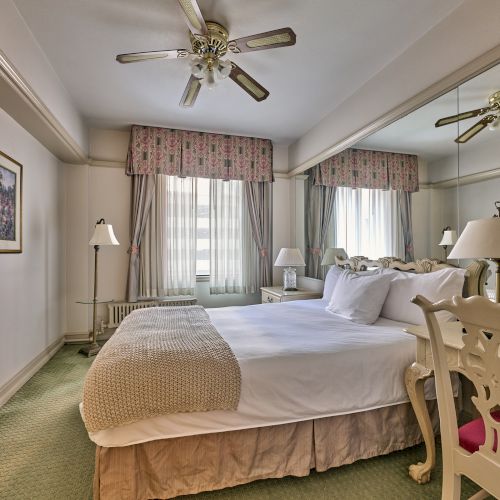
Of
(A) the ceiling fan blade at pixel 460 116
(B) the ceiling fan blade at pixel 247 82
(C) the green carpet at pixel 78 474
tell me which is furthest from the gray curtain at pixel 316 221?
(C) the green carpet at pixel 78 474

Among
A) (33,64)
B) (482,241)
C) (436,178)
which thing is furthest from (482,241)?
(33,64)

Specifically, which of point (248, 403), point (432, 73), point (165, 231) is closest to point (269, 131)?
point (165, 231)

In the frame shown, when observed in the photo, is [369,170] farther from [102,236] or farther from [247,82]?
[102,236]

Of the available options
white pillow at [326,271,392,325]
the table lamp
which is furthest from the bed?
the table lamp

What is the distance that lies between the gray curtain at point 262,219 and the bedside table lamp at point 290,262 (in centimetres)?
50

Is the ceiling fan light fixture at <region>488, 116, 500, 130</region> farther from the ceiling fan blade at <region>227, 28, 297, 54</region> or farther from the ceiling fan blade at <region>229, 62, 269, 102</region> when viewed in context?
the ceiling fan blade at <region>229, 62, 269, 102</region>

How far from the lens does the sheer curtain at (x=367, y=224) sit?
2697mm

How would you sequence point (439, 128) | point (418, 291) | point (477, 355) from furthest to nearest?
point (439, 128) < point (418, 291) < point (477, 355)

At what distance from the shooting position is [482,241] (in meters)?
1.37

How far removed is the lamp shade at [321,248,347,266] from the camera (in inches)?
133

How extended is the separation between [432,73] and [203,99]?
2027 millimetres

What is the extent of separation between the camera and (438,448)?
182cm

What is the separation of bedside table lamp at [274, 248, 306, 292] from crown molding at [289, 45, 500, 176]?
3.95ft

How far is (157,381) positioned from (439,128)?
245 cm
